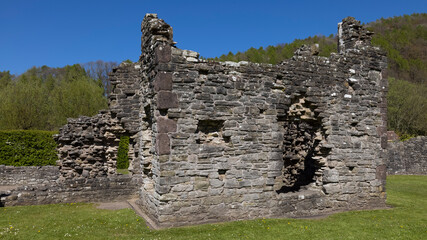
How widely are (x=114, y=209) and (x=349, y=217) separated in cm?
693

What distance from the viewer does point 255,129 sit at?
927cm

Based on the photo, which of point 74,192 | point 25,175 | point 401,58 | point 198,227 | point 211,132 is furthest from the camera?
point 401,58

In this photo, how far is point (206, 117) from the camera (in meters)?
8.75

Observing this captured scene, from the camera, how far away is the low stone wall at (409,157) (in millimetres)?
23734

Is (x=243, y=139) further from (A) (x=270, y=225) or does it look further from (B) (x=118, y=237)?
(B) (x=118, y=237)

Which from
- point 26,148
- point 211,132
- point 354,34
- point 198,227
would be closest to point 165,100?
point 211,132

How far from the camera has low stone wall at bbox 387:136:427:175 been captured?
23734 mm

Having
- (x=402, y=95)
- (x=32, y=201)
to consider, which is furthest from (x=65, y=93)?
(x=402, y=95)

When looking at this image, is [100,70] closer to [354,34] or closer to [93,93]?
[93,93]

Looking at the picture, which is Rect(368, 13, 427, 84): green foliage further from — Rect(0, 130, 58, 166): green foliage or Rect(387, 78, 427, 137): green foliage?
Rect(0, 130, 58, 166): green foliage

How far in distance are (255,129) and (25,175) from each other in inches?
558

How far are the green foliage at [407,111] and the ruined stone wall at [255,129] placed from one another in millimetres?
27618

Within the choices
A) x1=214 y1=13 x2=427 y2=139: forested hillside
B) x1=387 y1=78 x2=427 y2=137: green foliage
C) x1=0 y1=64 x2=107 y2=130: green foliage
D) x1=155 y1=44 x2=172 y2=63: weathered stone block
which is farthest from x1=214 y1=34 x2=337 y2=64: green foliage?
x1=155 y1=44 x2=172 y2=63: weathered stone block

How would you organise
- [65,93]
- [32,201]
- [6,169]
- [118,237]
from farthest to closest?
1. [65,93]
2. [6,169]
3. [32,201]
4. [118,237]
